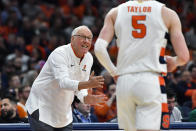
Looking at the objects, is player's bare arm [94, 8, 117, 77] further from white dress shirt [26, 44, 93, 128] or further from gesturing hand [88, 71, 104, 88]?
white dress shirt [26, 44, 93, 128]

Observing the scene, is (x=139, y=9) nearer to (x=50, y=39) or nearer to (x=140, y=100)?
(x=140, y=100)

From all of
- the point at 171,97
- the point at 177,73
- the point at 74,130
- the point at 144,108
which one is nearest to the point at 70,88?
the point at 144,108

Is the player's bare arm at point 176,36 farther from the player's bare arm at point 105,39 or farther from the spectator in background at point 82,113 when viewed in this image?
the spectator in background at point 82,113

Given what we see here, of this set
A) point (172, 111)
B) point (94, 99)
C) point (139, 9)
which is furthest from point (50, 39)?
point (139, 9)

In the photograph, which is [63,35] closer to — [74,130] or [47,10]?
[47,10]

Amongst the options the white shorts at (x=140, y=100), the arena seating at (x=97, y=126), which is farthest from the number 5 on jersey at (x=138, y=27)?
the arena seating at (x=97, y=126)

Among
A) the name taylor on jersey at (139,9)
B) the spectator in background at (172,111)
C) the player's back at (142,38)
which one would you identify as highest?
the name taylor on jersey at (139,9)

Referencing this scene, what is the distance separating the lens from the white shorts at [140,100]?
4508mm

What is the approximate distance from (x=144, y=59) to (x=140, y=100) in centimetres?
38

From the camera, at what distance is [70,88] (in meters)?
5.39

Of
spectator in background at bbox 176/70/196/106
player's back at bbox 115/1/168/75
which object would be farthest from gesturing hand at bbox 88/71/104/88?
spectator in background at bbox 176/70/196/106

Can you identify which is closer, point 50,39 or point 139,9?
point 139,9

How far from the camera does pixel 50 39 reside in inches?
581

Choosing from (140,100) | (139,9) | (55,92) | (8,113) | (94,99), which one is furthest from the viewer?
(8,113)
